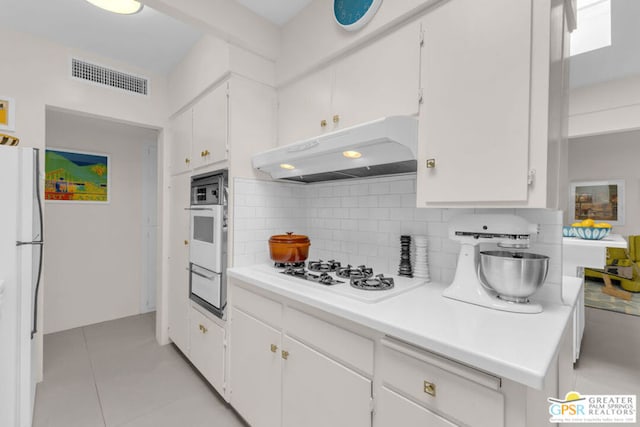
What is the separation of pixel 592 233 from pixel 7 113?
499 centimetres

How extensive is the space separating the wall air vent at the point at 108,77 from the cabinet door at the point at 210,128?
0.81m

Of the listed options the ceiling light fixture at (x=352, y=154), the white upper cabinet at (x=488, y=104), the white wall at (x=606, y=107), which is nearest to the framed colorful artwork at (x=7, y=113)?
the ceiling light fixture at (x=352, y=154)

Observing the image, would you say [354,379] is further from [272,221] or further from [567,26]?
[567,26]

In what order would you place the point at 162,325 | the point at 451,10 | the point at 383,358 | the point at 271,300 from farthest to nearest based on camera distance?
the point at 162,325
the point at 271,300
the point at 451,10
the point at 383,358

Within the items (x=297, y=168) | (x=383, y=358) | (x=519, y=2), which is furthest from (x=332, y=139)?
(x=383, y=358)

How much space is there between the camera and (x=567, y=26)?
127cm

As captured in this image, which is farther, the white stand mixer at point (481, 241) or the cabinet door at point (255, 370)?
the cabinet door at point (255, 370)

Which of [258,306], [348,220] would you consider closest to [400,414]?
[258,306]

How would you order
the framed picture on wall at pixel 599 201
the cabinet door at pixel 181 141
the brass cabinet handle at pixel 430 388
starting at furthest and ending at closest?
1. the framed picture on wall at pixel 599 201
2. the cabinet door at pixel 181 141
3. the brass cabinet handle at pixel 430 388

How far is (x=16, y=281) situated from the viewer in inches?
59.9

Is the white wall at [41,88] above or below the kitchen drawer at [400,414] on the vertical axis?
above

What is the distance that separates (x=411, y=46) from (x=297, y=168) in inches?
37.2

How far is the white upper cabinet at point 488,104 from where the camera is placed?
99 cm

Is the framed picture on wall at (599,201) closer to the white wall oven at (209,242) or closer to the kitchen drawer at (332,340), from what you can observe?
the kitchen drawer at (332,340)
